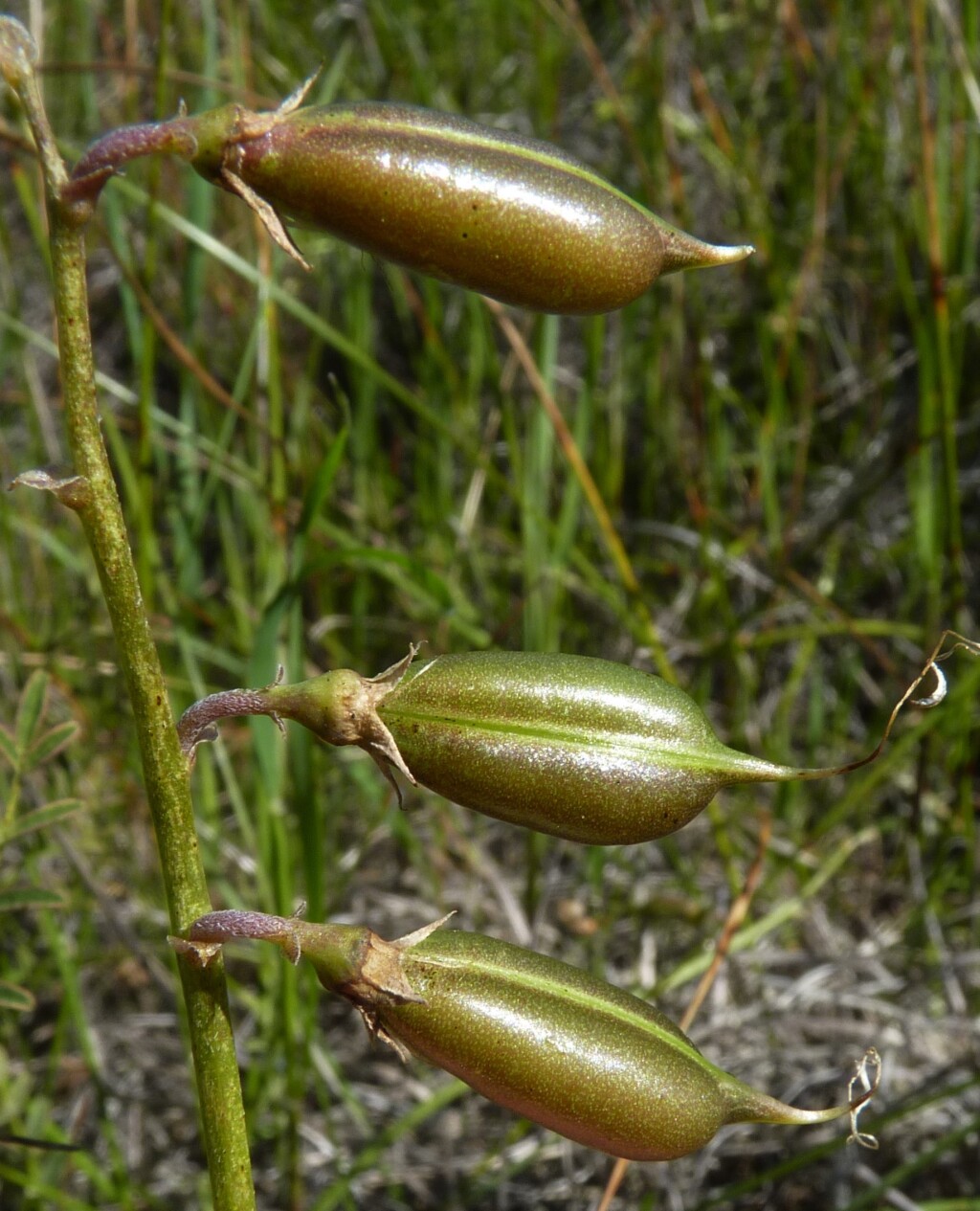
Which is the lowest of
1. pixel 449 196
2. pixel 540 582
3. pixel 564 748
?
pixel 540 582

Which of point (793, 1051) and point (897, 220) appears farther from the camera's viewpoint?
point (897, 220)

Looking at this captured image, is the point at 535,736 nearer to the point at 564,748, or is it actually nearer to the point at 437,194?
the point at 564,748

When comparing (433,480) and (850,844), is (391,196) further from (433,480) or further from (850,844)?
(433,480)

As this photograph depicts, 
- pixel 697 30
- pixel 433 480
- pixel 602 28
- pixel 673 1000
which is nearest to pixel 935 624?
pixel 673 1000

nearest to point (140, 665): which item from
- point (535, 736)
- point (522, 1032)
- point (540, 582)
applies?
point (535, 736)

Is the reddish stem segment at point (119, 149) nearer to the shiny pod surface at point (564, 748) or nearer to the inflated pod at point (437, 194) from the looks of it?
the inflated pod at point (437, 194)

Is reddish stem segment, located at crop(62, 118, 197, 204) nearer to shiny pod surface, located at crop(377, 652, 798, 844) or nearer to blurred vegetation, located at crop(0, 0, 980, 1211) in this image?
shiny pod surface, located at crop(377, 652, 798, 844)

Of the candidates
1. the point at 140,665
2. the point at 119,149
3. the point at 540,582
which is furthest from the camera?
the point at 540,582
